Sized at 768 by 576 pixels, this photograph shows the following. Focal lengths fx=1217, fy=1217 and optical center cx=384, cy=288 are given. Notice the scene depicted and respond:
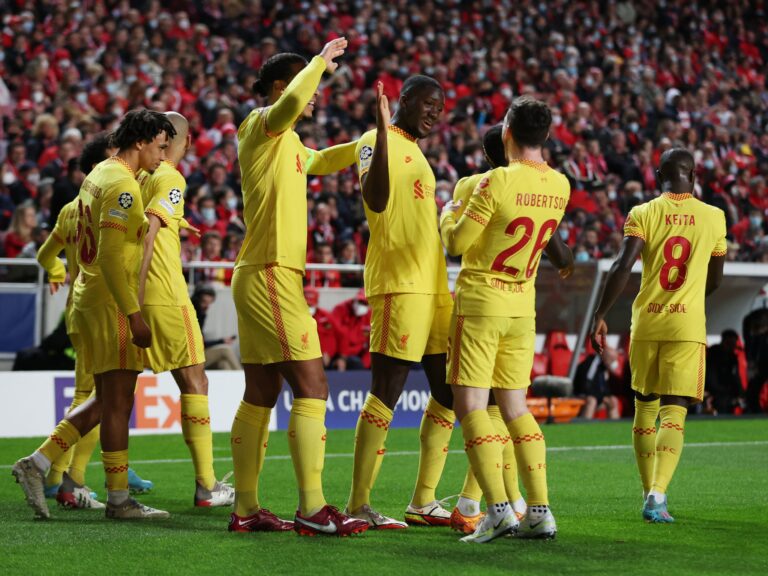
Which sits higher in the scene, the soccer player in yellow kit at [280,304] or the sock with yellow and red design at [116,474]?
the soccer player in yellow kit at [280,304]

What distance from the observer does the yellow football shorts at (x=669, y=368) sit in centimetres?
700

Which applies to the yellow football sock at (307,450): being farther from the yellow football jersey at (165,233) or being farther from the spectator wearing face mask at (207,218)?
the spectator wearing face mask at (207,218)

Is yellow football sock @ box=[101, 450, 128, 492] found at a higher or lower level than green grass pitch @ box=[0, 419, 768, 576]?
higher

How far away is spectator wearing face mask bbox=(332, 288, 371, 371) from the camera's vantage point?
1478cm

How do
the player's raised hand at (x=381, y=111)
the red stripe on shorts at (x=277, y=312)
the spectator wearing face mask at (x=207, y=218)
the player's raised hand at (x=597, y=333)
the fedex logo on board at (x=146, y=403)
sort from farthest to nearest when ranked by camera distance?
the spectator wearing face mask at (x=207, y=218) → the fedex logo on board at (x=146, y=403) → the player's raised hand at (x=597, y=333) → the red stripe on shorts at (x=277, y=312) → the player's raised hand at (x=381, y=111)

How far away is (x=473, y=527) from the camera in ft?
20.6

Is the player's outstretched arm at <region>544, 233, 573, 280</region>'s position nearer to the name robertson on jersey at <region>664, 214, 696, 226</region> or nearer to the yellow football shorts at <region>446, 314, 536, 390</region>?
the yellow football shorts at <region>446, 314, 536, 390</region>

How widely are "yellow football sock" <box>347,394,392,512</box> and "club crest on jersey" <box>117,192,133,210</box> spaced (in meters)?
1.69

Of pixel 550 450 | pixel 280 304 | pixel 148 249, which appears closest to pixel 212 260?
pixel 550 450

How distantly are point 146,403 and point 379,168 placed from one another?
7836mm

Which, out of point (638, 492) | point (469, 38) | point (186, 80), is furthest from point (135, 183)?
point (469, 38)

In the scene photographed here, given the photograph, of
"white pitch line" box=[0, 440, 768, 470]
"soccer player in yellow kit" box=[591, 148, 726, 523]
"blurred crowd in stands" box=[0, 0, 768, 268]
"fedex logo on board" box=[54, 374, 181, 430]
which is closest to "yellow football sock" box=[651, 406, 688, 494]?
"soccer player in yellow kit" box=[591, 148, 726, 523]

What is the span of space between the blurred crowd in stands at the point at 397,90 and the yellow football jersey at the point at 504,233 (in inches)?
282

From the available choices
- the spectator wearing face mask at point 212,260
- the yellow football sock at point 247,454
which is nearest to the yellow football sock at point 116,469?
the yellow football sock at point 247,454
